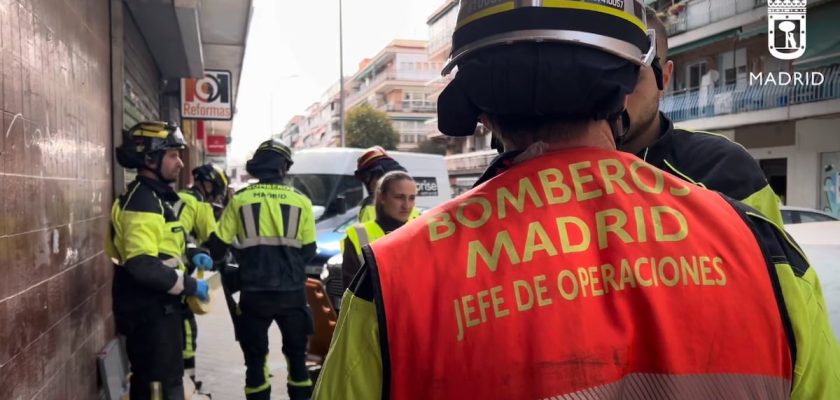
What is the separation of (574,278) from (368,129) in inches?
1994

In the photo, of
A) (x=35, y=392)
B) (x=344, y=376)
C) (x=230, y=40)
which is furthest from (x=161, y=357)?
(x=230, y=40)

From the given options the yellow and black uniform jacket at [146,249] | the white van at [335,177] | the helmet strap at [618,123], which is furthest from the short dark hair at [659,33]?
the white van at [335,177]

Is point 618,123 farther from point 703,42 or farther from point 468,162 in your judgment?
point 468,162

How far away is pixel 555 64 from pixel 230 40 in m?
10.2

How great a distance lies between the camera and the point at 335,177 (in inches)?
458

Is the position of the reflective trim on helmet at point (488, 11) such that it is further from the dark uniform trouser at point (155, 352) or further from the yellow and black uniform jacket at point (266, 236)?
the yellow and black uniform jacket at point (266, 236)

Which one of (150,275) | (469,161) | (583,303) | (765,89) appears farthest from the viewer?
(469,161)

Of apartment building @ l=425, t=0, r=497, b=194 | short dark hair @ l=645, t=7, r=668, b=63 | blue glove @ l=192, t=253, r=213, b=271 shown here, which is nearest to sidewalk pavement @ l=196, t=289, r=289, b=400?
blue glove @ l=192, t=253, r=213, b=271

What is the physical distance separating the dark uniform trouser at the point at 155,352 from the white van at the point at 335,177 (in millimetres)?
6681

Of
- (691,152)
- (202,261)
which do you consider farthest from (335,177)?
(691,152)

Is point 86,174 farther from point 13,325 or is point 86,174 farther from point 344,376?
point 344,376

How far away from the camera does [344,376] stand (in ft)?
3.56

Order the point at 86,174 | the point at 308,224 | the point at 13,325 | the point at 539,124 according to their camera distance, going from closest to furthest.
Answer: the point at 539,124, the point at 13,325, the point at 86,174, the point at 308,224

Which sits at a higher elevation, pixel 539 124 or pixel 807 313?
pixel 539 124
